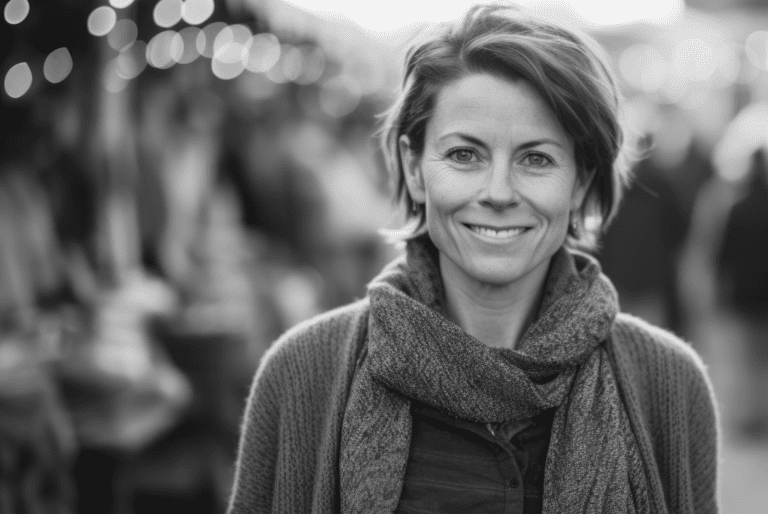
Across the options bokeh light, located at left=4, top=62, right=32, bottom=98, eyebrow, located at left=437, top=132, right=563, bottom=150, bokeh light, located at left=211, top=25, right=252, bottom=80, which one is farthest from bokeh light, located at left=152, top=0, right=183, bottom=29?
eyebrow, located at left=437, top=132, right=563, bottom=150

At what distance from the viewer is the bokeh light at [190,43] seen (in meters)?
4.52

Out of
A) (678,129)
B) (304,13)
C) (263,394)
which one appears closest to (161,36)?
(304,13)

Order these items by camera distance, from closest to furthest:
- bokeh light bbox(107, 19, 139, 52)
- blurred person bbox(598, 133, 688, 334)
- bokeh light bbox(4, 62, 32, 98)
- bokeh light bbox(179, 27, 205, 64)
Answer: bokeh light bbox(4, 62, 32, 98) < bokeh light bbox(107, 19, 139, 52) < bokeh light bbox(179, 27, 205, 64) < blurred person bbox(598, 133, 688, 334)

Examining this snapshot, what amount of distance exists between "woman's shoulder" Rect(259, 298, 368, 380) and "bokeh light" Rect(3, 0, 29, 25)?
5.72ft

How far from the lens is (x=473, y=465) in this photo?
1.78m

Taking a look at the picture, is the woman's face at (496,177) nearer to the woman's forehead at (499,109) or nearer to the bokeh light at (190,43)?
the woman's forehead at (499,109)

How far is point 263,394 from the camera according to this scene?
1.96 metres

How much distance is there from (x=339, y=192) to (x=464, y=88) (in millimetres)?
3126

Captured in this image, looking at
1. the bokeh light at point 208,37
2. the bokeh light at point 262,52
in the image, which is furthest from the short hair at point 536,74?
the bokeh light at point 262,52

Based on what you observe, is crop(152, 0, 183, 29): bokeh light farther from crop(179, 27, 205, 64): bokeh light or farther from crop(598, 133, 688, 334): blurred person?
crop(598, 133, 688, 334): blurred person

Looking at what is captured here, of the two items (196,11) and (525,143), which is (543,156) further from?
(196,11)

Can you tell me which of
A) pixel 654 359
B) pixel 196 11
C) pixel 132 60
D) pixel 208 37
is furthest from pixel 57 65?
pixel 654 359

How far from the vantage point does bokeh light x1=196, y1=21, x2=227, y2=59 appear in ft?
15.4

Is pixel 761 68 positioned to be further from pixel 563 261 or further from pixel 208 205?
pixel 563 261
